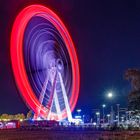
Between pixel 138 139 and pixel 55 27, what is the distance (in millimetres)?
35887

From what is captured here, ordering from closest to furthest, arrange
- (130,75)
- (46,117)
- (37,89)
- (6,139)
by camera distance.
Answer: (6,139) < (130,75) < (37,89) < (46,117)

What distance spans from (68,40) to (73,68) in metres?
4.37

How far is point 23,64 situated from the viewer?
158 feet

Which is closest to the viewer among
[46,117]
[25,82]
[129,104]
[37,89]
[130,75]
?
[130,75]

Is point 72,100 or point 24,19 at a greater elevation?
point 24,19

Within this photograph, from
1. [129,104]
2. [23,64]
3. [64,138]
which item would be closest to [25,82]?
[23,64]

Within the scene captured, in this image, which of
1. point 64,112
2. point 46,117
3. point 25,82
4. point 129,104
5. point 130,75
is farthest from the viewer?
point 64,112

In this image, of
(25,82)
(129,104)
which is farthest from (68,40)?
(129,104)

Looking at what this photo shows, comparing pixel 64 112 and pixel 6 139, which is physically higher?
pixel 64 112

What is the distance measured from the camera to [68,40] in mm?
→ 56281

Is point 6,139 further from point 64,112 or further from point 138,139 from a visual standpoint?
point 64,112

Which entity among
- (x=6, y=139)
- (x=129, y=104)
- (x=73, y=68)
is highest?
(x=73, y=68)

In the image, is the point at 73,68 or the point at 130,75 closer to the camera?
the point at 130,75

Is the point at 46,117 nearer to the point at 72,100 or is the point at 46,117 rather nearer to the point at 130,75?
the point at 72,100
